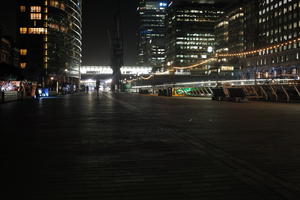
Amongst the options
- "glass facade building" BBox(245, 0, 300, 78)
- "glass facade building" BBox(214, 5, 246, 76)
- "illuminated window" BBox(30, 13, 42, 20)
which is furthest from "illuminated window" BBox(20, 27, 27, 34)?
"glass facade building" BBox(245, 0, 300, 78)

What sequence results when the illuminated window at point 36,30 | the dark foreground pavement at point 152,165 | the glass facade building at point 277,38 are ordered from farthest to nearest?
the illuminated window at point 36,30
the glass facade building at point 277,38
the dark foreground pavement at point 152,165

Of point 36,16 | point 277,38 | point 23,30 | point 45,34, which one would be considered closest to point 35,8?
point 36,16

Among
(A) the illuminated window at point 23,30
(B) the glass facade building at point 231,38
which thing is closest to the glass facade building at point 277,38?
(B) the glass facade building at point 231,38

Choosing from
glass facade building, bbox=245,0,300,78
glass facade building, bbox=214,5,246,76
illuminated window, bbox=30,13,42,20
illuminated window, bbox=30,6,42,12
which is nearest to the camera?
glass facade building, bbox=245,0,300,78

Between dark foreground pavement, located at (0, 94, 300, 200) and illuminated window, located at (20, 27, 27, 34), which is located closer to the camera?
dark foreground pavement, located at (0, 94, 300, 200)

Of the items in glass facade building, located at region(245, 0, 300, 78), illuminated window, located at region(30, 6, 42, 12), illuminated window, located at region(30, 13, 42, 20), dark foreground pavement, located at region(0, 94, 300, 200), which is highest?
illuminated window, located at region(30, 6, 42, 12)

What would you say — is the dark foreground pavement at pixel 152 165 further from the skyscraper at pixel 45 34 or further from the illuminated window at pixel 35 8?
the illuminated window at pixel 35 8

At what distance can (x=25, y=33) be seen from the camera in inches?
4769

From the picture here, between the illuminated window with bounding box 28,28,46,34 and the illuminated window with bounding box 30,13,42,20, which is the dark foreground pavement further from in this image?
the illuminated window with bounding box 30,13,42,20

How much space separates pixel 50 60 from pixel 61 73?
9.57 m

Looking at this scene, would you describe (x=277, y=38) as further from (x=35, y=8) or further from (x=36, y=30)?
(x=35, y=8)

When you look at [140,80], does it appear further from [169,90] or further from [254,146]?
[254,146]

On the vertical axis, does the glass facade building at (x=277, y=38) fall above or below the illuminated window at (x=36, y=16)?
below

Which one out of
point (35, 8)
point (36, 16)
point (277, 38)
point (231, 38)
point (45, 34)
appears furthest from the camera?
point (231, 38)
